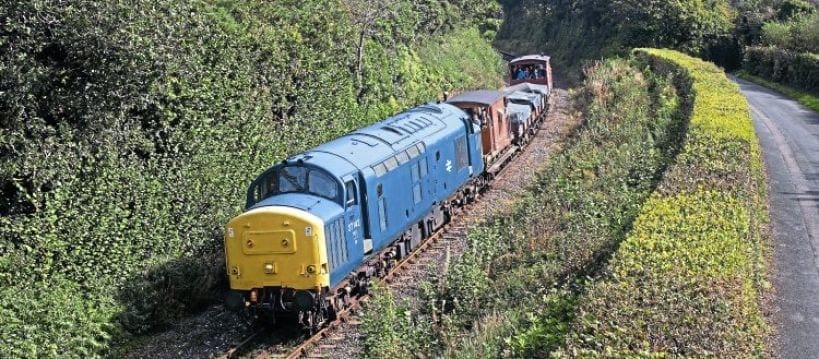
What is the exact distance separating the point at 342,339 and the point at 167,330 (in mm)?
3857

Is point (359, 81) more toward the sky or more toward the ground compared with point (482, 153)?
more toward the sky

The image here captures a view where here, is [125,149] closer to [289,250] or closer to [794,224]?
[289,250]

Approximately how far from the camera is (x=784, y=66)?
1842 inches

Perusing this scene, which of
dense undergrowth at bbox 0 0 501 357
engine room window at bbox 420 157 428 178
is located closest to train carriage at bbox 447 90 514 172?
engine room window at bbox 420 157 428 178

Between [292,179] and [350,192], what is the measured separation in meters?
1.15

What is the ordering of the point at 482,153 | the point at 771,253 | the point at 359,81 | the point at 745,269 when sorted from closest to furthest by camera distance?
1. the point at 745,269
2. the point at 771,253
3. the point at 482,153
4. the point at 359,81

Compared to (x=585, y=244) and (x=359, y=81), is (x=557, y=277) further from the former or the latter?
(x=359, y=81)

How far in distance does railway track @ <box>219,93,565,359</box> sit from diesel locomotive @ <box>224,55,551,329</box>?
251 millimetres

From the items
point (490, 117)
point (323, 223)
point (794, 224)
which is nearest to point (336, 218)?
point (323, 223)

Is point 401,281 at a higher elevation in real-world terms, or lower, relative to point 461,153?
lower

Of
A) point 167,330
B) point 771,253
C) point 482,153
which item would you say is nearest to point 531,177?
point 482,153

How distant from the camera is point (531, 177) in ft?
88.8

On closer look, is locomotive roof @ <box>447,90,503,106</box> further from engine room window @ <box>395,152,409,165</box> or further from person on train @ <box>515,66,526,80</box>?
person on train @ <box>515,66,526,80</box>

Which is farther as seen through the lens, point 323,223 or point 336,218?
point 336,218
